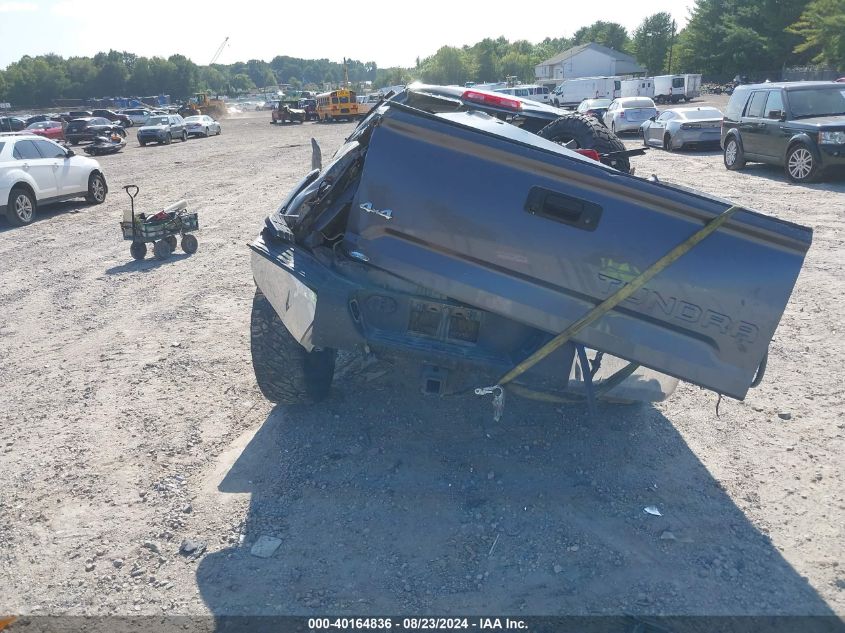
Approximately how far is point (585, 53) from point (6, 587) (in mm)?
91541

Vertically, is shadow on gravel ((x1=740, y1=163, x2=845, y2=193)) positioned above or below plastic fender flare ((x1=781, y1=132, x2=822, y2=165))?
below

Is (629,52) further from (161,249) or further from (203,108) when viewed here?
(161,249)

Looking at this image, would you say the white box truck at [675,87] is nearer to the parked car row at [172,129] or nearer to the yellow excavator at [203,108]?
the parked car row at [172,129]

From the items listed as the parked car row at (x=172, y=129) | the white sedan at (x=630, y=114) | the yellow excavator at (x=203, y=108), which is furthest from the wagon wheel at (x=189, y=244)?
the yellow excavator at (x=203, y=108)

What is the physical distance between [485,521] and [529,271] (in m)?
1.36

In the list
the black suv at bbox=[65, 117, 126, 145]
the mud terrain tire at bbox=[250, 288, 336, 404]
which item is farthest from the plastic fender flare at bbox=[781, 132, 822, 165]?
the black suv at bbox=[65, 117, 126, 145]

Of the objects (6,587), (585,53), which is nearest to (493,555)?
(6,587)

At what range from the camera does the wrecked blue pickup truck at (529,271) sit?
2.94m

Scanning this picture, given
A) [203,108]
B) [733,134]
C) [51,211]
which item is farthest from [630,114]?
[203,108]

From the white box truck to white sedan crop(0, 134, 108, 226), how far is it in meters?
46.9

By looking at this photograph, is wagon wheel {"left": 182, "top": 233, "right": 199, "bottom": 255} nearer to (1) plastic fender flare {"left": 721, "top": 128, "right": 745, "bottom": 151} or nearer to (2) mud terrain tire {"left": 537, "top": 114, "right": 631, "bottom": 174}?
(2) mud terrain tire {"left": 537, "top": 114, "right": 631, "bottom": 174}

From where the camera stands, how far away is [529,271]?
10.3 feet

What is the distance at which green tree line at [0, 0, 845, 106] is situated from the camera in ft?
159

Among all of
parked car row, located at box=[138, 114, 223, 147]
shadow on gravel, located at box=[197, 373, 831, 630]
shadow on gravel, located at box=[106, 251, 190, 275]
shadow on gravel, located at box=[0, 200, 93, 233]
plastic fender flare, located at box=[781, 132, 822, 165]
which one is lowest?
shadow on gravel, located at box=[197, 373, 831, 630]
